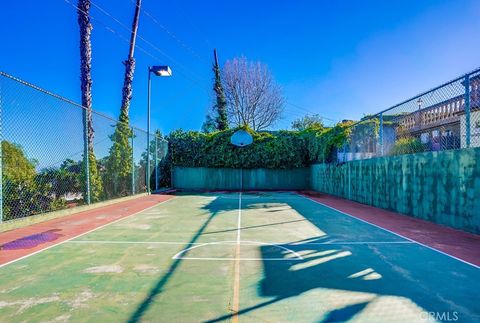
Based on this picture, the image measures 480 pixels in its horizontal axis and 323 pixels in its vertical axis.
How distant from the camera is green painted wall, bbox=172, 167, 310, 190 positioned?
21922 mm

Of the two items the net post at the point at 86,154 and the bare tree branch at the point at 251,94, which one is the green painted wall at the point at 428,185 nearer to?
the net post at the point at 86,154

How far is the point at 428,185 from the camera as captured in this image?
8289 millimetres

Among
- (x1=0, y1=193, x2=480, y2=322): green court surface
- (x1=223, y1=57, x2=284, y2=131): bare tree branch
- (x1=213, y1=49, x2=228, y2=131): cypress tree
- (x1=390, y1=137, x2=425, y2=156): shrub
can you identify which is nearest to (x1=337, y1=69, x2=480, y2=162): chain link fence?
(x1=390, y1=137, x2=425, y2=156): shrub

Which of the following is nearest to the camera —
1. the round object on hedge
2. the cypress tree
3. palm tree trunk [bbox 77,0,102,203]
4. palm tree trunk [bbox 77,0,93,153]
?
palm tree trunk [bbox 77,0,102,203]

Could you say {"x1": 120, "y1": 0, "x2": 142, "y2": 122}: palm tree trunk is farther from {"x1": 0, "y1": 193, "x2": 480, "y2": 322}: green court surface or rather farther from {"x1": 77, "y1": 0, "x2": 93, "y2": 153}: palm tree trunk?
{"x1": 0, "y1": 193, "x2": 480, "y2": 322}: green court surface

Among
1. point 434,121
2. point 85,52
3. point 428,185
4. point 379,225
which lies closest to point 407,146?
point 428,185

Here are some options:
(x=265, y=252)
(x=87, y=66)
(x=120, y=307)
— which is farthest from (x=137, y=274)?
(x=87, y=66)

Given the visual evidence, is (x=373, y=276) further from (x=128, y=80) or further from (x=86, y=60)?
(x=128, y=80)

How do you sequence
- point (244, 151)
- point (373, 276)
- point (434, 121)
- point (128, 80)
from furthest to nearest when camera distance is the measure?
1. point (244, 151)
2. point (128, 80)
3. point (434, 121)
4. point (373, 276)

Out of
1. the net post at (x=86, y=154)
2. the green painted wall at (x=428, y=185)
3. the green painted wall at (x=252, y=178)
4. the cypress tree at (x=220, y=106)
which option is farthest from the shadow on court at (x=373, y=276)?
the cypress tree at (x=220, y=106)

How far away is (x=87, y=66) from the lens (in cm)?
1258

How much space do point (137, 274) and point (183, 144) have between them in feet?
59.8

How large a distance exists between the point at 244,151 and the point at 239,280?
1796cm

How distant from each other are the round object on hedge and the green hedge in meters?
0.37
